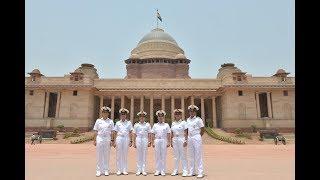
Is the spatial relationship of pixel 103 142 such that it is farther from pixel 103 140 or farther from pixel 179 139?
pixel 179 139

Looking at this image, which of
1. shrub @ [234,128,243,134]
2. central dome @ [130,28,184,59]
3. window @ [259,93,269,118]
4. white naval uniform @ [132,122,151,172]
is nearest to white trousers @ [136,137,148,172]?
white naval uniform @ [132,122,151,172]

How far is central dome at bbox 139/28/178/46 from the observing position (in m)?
68.7

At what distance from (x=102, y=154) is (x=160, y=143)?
1.92m

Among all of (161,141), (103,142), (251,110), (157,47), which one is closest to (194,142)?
(161,141)

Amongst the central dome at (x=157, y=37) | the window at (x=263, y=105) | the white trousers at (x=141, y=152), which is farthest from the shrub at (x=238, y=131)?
the white trousers at (x=141, y=152)

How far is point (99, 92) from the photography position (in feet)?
167

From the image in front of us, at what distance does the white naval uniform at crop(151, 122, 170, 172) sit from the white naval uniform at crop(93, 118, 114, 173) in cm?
151

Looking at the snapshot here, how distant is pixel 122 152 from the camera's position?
10.2 meters

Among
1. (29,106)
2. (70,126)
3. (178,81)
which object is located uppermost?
(178,81)

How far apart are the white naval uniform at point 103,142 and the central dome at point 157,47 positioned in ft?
176

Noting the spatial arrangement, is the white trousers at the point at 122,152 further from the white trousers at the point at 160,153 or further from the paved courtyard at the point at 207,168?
the white trousers at the point at 160,153
